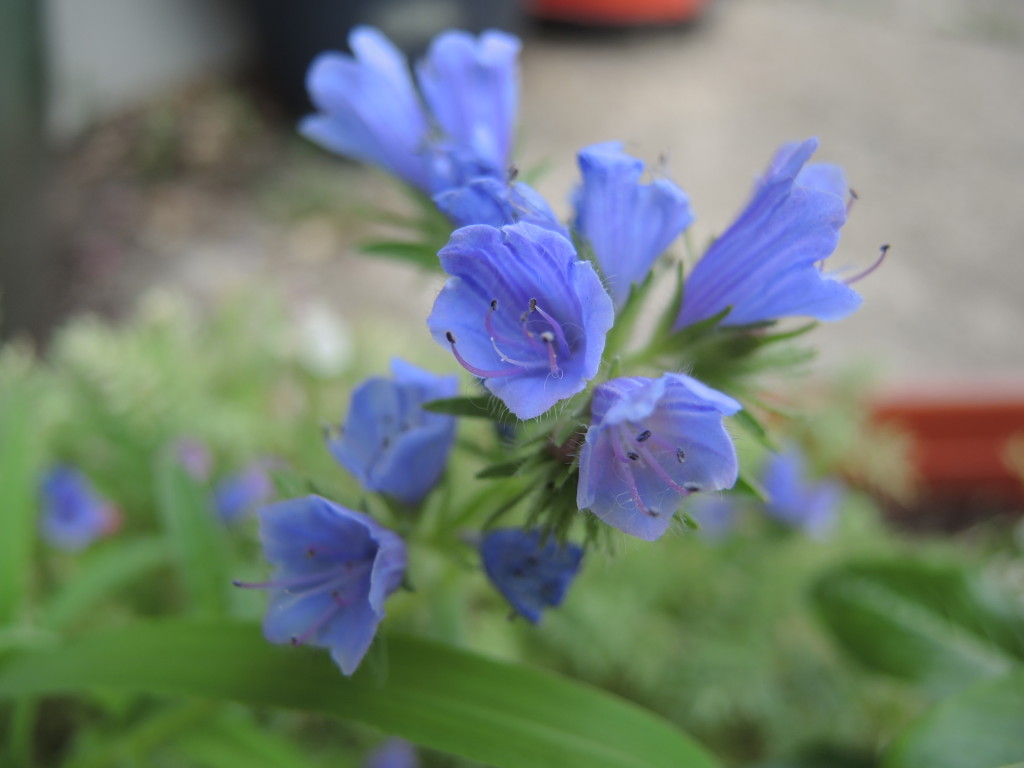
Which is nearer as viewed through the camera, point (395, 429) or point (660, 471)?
point (660, 471)

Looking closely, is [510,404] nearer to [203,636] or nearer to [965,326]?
[203,636]

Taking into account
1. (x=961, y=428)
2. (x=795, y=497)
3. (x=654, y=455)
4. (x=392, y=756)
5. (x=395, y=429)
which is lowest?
(x=961, y=428)

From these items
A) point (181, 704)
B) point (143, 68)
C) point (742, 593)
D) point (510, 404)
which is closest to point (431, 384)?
point (510, 404)

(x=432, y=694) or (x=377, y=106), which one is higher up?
(x=377, y=106)

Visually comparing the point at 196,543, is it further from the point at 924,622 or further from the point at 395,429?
the point at 924,622

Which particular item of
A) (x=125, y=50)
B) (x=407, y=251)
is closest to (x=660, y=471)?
(x=407, y=251)

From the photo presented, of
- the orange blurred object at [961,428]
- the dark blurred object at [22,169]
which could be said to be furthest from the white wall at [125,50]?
the orange blurred object at [961,428]

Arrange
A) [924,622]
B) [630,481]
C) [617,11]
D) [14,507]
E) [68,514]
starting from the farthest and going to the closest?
[617,11] → [68,514] → [924,622] → [14,507] → [630,481]

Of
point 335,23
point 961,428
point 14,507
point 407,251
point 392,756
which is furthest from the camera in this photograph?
point 335,23

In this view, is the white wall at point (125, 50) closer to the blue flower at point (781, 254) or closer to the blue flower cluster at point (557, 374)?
the blue flower cluster at point (557, 374)

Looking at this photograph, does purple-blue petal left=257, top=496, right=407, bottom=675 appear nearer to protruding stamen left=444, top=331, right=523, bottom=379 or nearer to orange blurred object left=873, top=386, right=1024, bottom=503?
protruding stamen left=444, top=331, right=523, bottom=379
